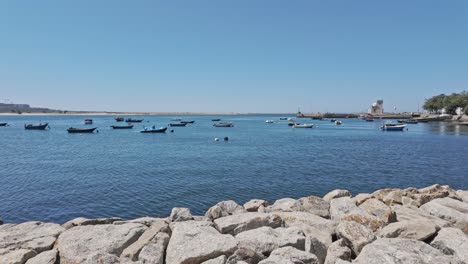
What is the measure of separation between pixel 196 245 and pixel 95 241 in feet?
9.77

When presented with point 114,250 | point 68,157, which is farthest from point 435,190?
point 68,157

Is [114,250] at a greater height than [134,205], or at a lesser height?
greater

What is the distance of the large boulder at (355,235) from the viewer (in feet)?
28.5

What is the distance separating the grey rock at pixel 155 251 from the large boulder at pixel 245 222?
1836 millimetres

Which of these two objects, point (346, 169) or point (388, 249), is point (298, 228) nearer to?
point (388, 249)

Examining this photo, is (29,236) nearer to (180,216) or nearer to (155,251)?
(155,251)

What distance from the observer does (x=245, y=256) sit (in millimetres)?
8250

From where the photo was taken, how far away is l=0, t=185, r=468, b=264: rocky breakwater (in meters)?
8.09

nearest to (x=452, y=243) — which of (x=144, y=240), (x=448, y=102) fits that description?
(x=144, y=240)

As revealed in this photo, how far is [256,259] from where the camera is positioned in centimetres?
840

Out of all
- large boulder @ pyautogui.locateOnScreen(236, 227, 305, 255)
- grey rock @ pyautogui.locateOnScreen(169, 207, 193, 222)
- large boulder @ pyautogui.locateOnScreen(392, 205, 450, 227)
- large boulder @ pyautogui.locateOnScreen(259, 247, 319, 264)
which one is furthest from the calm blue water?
large boulder @ pyautogui.locateOnScreen(259, 247, 319, 264)

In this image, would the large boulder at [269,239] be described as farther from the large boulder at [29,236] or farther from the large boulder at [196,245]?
the large boulder at [29,236]

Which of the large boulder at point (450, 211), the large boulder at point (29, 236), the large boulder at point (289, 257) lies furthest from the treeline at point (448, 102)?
the large boulder at point (29, 236)

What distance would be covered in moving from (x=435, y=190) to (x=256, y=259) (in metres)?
11.3
